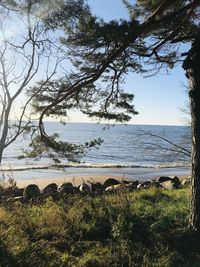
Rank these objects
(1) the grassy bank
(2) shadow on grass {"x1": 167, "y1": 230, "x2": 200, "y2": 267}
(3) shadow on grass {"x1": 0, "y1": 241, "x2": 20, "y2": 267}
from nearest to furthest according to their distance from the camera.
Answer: (3) shadow on grass {"x1": 0, "y1": 241, "x2": 20, "y2": 267} → (1) the grassy bank → (2) shadow on grass {"x1": 167, "y1": 230, "x2": 200, "y2": 267}

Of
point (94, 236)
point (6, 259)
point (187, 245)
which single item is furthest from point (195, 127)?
point (6, 259)

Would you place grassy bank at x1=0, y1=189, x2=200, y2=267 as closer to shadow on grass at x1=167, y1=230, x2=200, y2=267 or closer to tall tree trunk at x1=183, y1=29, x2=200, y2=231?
shadow on grass at x1=167, y1=230, x2=200, y2=267

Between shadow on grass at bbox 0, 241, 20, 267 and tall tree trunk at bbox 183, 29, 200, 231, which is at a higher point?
tall tree trunk at bbox 183, 29, 200, 231

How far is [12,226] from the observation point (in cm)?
747

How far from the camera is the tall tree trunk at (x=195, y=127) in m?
8.22

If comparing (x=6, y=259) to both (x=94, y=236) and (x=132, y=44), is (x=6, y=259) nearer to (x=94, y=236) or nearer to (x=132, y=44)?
(x=94, y=236)

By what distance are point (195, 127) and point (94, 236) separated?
2.67m

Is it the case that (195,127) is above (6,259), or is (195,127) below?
above

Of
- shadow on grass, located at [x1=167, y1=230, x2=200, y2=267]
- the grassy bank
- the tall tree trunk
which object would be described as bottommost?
shadow on grass, located at [x1=167, y1=230, x2=200, y2=267]

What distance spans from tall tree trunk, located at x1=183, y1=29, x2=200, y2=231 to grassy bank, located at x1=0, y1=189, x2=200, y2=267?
385 mm

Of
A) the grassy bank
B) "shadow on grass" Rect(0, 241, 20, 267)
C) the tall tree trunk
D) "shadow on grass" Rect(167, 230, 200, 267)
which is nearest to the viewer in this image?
"shadow on grass" Rect(0, 241, 20, 267)

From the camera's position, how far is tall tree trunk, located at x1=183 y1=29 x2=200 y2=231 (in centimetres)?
822

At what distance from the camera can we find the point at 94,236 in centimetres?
788

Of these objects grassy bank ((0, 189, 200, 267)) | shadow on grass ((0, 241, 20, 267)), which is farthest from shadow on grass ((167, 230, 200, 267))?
shadow on grass ((0, 241, 20, 267))
